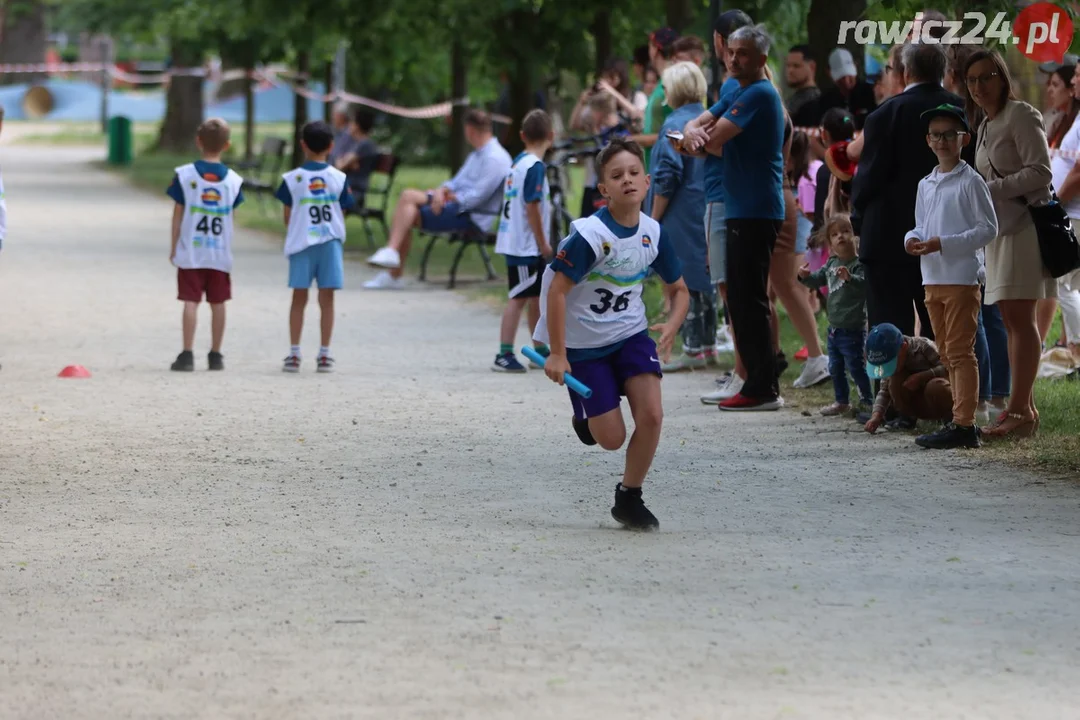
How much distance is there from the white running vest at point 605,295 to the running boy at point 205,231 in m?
5.38

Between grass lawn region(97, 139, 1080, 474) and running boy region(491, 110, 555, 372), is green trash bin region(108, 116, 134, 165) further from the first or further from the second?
running boy region(491, 110, 555, 372)

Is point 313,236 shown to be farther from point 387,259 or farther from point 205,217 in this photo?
point 387,259

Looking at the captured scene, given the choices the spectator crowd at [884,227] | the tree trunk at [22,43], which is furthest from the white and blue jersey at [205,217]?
the tree trunk at [22,43]

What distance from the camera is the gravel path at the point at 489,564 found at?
4.89 meters

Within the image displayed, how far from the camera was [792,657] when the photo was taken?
514 cm

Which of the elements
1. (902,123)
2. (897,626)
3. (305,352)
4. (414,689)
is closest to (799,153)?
(902,123)

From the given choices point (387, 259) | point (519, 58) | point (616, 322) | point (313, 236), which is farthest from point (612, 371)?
point (519, 58)

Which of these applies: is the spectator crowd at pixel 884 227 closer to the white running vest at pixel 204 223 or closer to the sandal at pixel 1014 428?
the sandal at pixel 1014 428

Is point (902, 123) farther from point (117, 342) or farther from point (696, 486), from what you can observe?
point (117, 342)

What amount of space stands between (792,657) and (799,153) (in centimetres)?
686

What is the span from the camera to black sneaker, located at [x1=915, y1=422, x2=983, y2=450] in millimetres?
8664

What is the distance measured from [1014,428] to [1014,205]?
1091mm

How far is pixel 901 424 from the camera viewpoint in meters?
9.27

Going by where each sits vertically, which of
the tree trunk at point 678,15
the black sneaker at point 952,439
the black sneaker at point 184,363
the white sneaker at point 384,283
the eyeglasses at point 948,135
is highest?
the tree trunk at point 678,15
